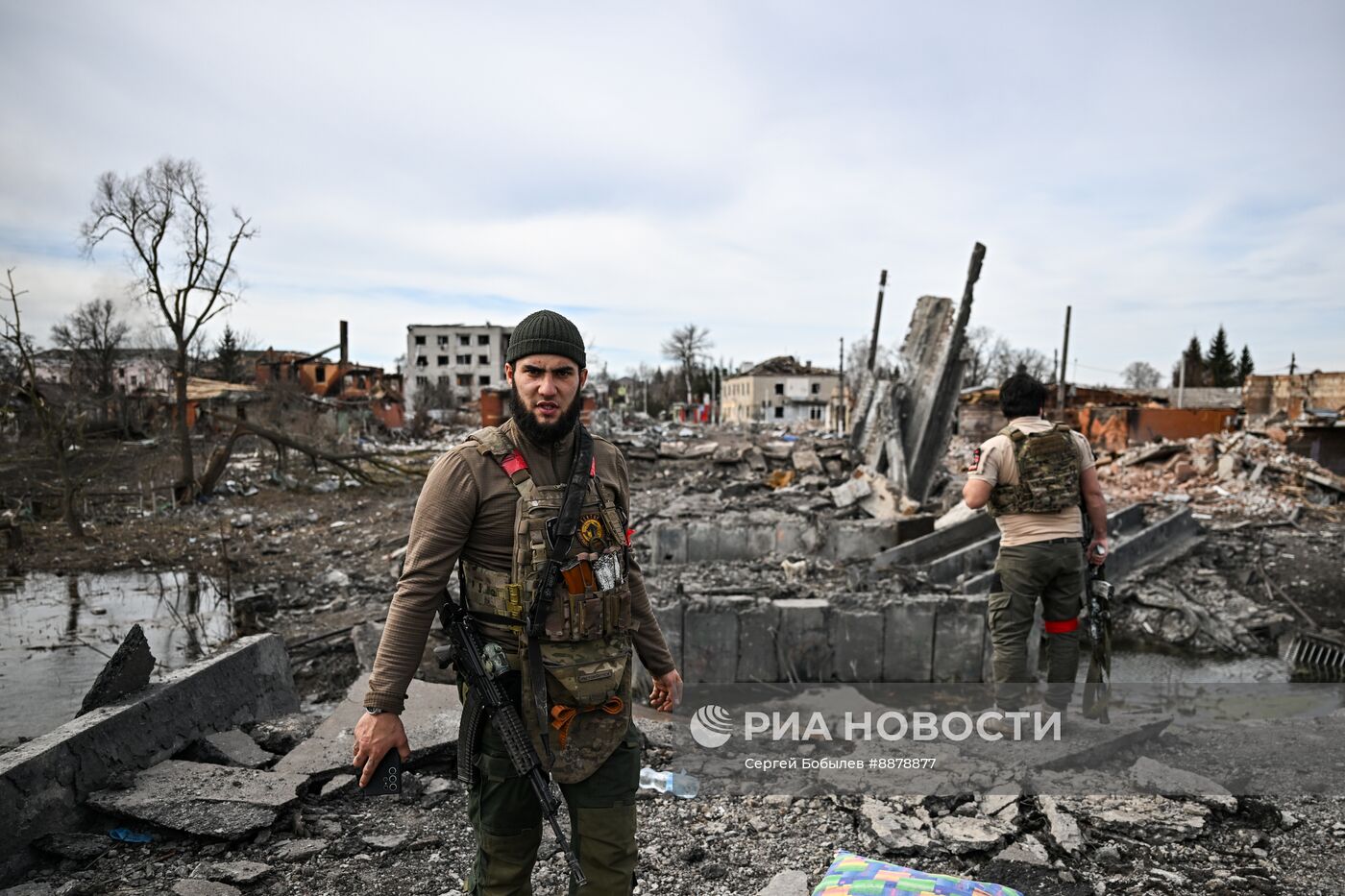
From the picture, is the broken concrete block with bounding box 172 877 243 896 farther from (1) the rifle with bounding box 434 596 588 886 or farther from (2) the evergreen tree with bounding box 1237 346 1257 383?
(2) the evergreen tree with bounding box 1237 346 1257 383

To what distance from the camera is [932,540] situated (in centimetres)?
766

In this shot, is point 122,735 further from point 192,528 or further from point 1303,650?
point 192,528

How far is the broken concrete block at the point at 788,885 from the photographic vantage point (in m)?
2.47

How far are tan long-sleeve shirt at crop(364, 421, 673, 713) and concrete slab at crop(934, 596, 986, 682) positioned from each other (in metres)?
3.96

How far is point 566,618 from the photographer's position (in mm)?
1917

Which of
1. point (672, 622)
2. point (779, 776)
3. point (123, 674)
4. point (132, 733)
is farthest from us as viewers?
point (672, 622)

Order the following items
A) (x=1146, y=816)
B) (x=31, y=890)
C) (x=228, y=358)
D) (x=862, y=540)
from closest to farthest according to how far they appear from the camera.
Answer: (x=31, y=890) → (x=1146, y=816) → (x=862, y=540) → (x=228, y=358)

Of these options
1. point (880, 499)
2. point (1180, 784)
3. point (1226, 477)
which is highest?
point (1226, 477)

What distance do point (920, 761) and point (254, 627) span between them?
18.0 feet

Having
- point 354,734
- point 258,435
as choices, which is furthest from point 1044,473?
point 258,435

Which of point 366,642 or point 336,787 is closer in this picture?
point 336,787

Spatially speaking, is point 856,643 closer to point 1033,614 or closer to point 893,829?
point 1033,614

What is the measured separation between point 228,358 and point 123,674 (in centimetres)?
3772

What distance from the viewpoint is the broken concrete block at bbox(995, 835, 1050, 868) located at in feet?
8.75
